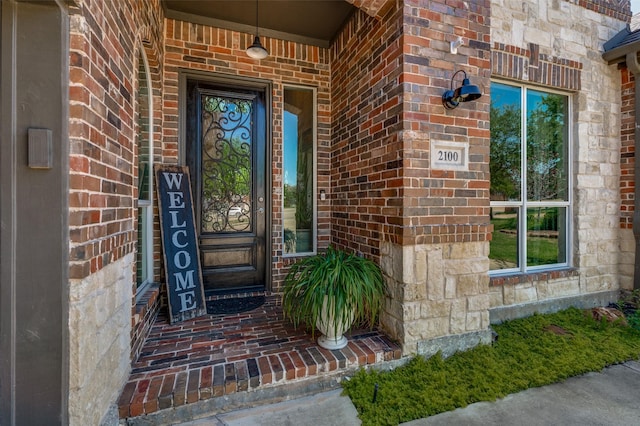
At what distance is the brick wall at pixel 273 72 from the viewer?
2.92m

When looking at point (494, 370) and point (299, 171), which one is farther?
point (299, 171)

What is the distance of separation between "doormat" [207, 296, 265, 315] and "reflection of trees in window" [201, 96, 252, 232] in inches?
29.5

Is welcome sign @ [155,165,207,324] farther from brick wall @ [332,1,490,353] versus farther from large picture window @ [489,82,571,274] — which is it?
large picture window @ [489,82,571,274]

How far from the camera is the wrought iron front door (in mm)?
3076

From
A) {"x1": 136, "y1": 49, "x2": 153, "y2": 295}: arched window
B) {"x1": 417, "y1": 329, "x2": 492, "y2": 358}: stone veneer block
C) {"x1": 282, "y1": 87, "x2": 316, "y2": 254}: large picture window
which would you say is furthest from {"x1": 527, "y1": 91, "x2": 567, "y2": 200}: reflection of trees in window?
{"x1": 136, "y1": 49, "x2": 153, "y2": 295}: arched window

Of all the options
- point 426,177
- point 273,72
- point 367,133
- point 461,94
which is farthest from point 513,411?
point 273,72

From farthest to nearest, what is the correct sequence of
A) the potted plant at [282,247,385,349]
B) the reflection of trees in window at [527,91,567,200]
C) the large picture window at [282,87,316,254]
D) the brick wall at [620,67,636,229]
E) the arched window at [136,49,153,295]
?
1. the large picture window at [282,87,316,254]
2. the brick wall at [620,67,636,229]
3. the reflection of trees in window at [527,91,567,200]
4. the arched window at [136,49,153,295]
5. the potted plant at [282,247,385,349]

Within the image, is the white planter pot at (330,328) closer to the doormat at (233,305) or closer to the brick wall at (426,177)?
the brick wall at (426,177)

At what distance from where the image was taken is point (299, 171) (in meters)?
3.50

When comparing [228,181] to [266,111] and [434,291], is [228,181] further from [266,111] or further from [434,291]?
[434,291]

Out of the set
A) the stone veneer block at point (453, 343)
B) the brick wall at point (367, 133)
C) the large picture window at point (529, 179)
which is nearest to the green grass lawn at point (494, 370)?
the stone veneer block at point (453, 343)

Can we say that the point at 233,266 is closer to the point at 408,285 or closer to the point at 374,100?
the point at 408,285

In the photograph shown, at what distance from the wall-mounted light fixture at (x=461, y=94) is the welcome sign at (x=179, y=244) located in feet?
8.01

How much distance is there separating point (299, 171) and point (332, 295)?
1.83 m
